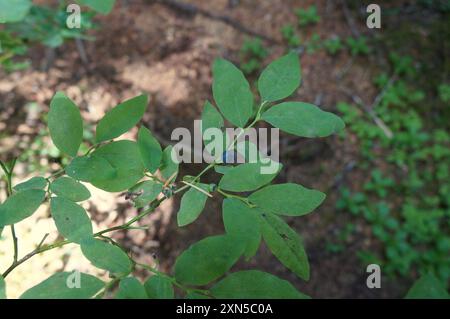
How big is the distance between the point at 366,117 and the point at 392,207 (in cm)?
73

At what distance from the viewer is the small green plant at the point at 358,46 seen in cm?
346

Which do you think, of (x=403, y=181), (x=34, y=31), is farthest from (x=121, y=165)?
(x=403, y=181)

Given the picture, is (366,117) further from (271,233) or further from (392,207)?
(271,233)

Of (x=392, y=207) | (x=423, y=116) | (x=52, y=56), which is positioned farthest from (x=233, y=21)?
(x=392, y=207)

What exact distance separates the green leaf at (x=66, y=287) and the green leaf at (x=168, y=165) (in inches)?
8.0

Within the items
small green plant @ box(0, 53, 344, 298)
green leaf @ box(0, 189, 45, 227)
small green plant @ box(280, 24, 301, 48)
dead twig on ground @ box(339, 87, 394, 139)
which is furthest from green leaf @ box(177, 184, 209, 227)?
small green plant @ box(280, 24, 301, 48)

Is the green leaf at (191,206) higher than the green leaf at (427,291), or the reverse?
the green leaf at (191,206)

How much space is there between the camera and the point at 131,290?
53cm

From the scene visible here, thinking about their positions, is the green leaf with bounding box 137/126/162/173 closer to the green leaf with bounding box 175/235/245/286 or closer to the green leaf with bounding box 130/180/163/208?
the green leaf with bounding box 130/180/163/208

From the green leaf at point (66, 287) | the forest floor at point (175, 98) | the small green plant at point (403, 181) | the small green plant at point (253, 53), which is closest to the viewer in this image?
the green leaf at point (66, 287)

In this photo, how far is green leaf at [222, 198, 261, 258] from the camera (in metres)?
0.58

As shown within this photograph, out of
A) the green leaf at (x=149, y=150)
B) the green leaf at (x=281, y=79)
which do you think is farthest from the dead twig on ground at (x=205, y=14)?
the green leaf at (x=149, y=150)

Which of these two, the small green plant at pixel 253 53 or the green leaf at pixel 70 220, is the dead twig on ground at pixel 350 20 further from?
the green leaf at pixel 70 220

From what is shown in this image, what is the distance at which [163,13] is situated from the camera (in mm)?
3480
